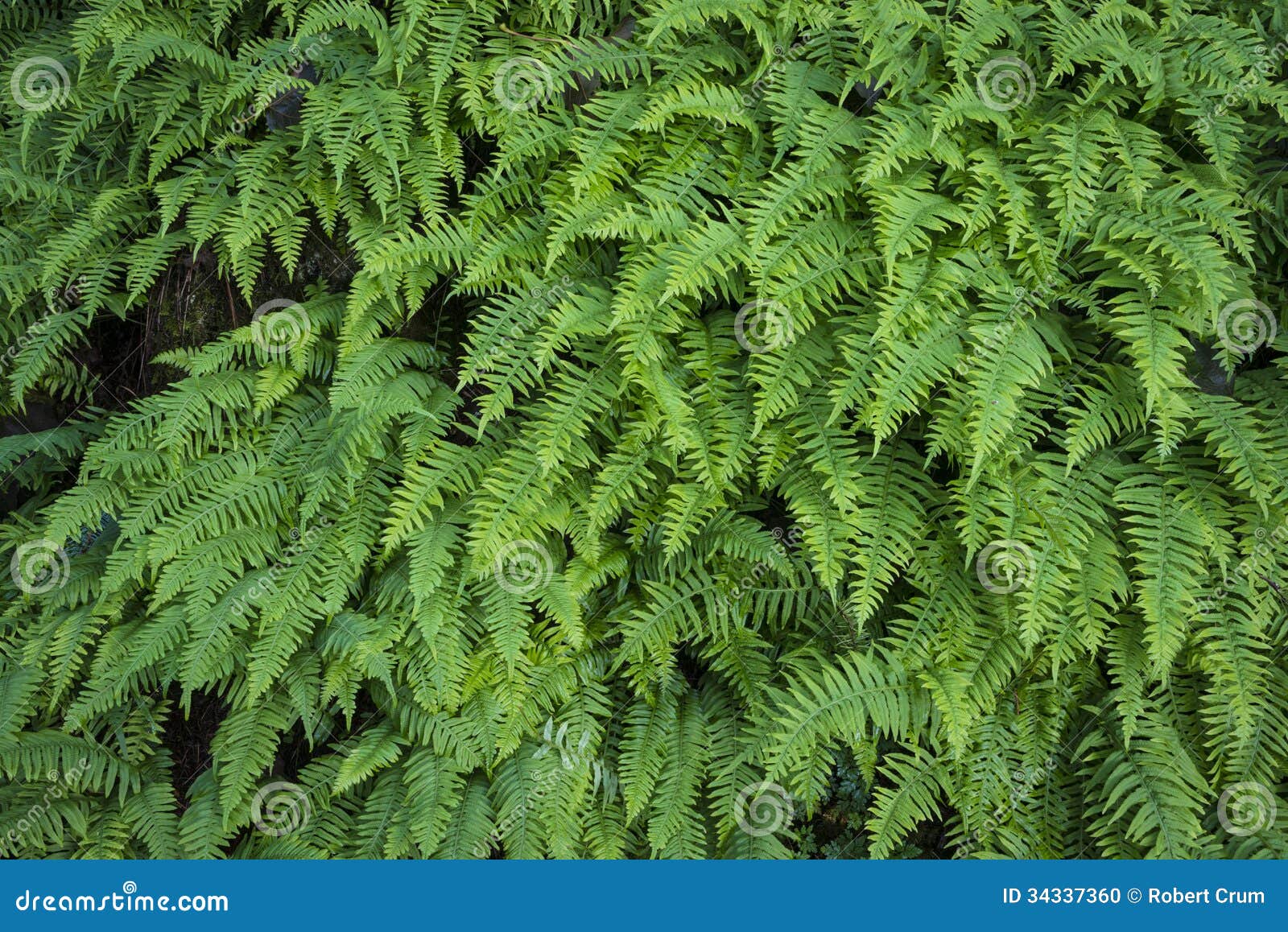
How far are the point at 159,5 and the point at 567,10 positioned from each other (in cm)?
158

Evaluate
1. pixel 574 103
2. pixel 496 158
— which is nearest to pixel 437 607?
pixel 496 158

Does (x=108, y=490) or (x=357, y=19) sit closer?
(x=357, y=19)

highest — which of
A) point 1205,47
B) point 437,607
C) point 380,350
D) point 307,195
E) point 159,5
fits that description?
point 1205,47

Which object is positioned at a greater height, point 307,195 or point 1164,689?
point 307,195

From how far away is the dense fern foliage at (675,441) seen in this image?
2.87 m

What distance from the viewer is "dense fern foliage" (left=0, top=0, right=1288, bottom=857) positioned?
287 centimetres

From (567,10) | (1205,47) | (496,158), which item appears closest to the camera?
(1205,47)

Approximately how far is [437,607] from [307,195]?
1.63 metres

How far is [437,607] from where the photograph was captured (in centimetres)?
312

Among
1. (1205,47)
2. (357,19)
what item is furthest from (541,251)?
(1205,47)

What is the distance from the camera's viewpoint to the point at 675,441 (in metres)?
2.86

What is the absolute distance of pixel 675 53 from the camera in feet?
10.2

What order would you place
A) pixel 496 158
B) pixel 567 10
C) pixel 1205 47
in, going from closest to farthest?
1. pixel 1205 47
2. pixel 567 10
3. pixel 496 158

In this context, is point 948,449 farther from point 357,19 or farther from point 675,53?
point 357,19
